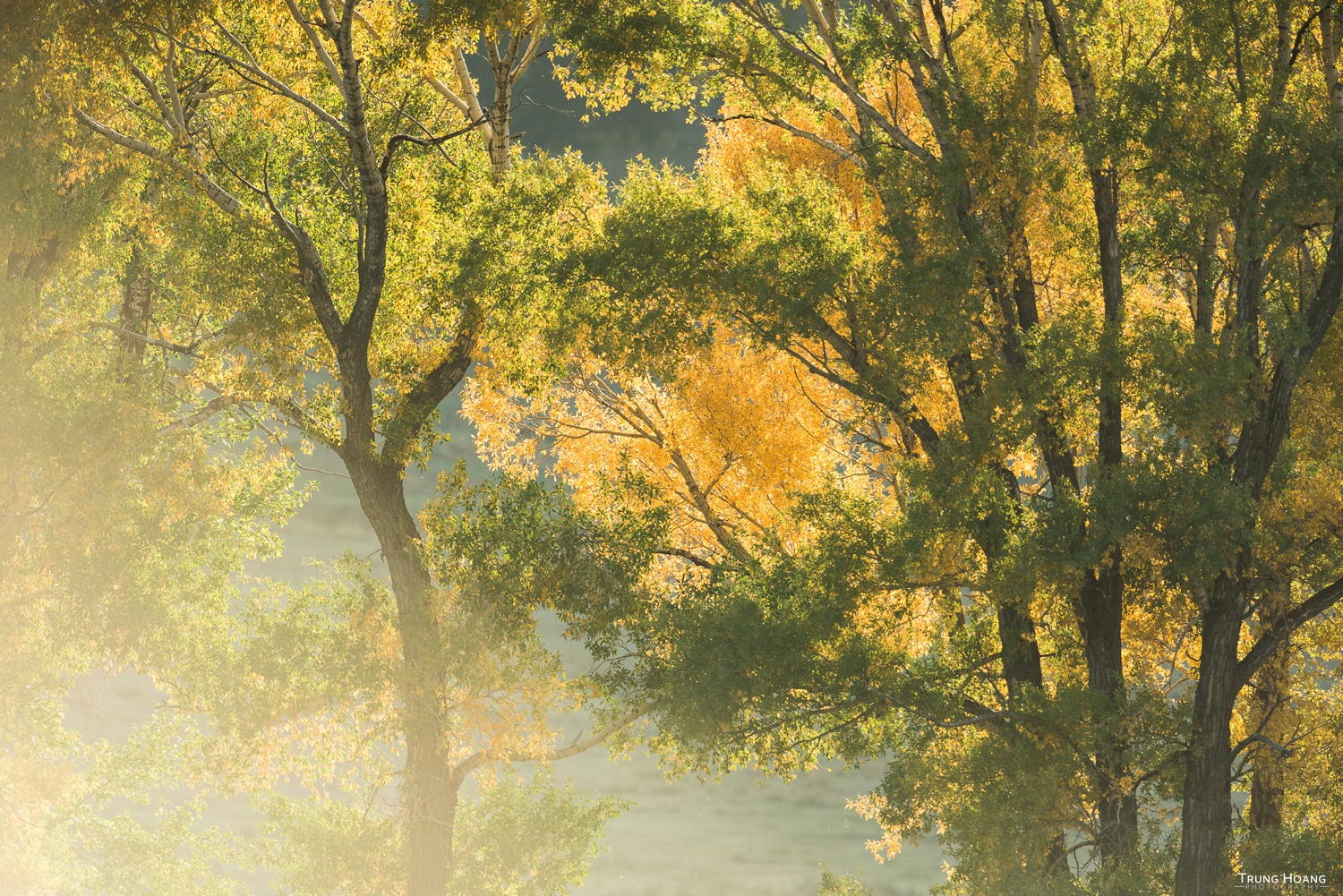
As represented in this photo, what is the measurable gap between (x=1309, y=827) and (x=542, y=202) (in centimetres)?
1052

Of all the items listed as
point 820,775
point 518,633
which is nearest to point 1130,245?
point 518,633

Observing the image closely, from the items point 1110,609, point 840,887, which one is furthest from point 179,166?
point 840,887

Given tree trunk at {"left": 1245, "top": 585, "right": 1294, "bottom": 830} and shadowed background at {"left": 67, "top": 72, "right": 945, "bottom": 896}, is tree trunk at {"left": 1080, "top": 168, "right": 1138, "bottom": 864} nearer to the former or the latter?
tree trunk at {"left": 1245, "top": 585, "right": 1294, "bottom": 830}

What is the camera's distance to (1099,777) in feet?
33.7

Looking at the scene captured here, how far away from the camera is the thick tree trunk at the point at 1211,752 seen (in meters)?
10.2

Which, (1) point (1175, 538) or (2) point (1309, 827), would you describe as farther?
(2) point (1309, 827)

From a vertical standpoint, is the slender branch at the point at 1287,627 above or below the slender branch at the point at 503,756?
below

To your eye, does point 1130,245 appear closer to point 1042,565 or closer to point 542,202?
point 1042,565

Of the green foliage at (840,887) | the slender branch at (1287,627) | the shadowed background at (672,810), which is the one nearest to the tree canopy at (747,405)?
the slender branch at (1287,627)

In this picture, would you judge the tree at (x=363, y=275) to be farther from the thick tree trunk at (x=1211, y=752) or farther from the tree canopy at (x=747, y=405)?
the thick tree trunk at (x=1211, y=752)

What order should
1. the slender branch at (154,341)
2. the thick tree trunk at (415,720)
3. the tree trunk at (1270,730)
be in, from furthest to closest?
the slender branch at (154,341) < the thick tree trunk at (415,720) < the tree trunk at (1270,730)

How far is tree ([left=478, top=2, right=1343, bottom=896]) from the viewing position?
9.68 m

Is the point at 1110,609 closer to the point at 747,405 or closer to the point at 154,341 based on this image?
the point at 747,405

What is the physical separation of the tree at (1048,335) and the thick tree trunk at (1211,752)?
0.03 metres
